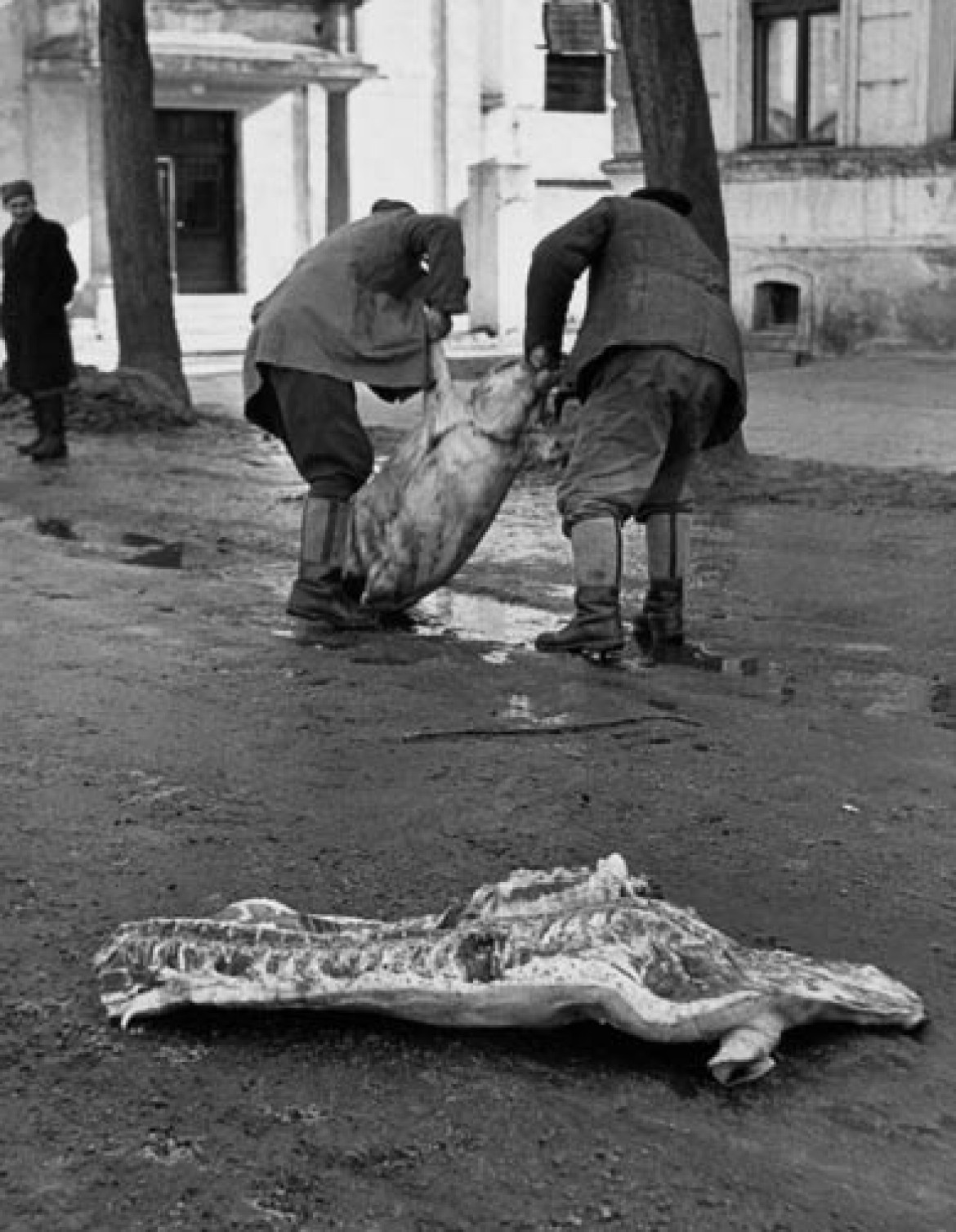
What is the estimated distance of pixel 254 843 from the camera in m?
4.57

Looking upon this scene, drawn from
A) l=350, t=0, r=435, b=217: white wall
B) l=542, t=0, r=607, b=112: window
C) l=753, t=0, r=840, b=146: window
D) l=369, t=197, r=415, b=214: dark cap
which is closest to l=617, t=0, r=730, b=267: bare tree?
l=369, t=197, r=415, b=214: dark cap

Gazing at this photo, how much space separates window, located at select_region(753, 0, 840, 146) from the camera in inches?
763

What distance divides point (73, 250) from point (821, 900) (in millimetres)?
24517

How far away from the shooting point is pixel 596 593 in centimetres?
A: 670

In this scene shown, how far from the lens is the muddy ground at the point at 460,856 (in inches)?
116

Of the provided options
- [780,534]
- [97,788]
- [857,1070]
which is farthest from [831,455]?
[857,1070]

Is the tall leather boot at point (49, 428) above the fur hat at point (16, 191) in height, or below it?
below

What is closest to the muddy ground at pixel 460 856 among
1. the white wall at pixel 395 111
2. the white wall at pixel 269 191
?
the white wall at pixel 269 191

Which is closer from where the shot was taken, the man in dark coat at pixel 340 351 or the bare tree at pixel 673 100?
the man in dark coat at pixel 340 351

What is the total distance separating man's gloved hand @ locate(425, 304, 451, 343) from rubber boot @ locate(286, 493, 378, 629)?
25.7 inches

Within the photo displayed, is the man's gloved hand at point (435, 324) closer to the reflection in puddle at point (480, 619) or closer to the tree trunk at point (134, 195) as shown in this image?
the reflection in puddle at point (480, 619)

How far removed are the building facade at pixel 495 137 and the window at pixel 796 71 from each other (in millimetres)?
21

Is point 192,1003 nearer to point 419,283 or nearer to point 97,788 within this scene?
point 97,788

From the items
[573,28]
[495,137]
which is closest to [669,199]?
[495,137]
